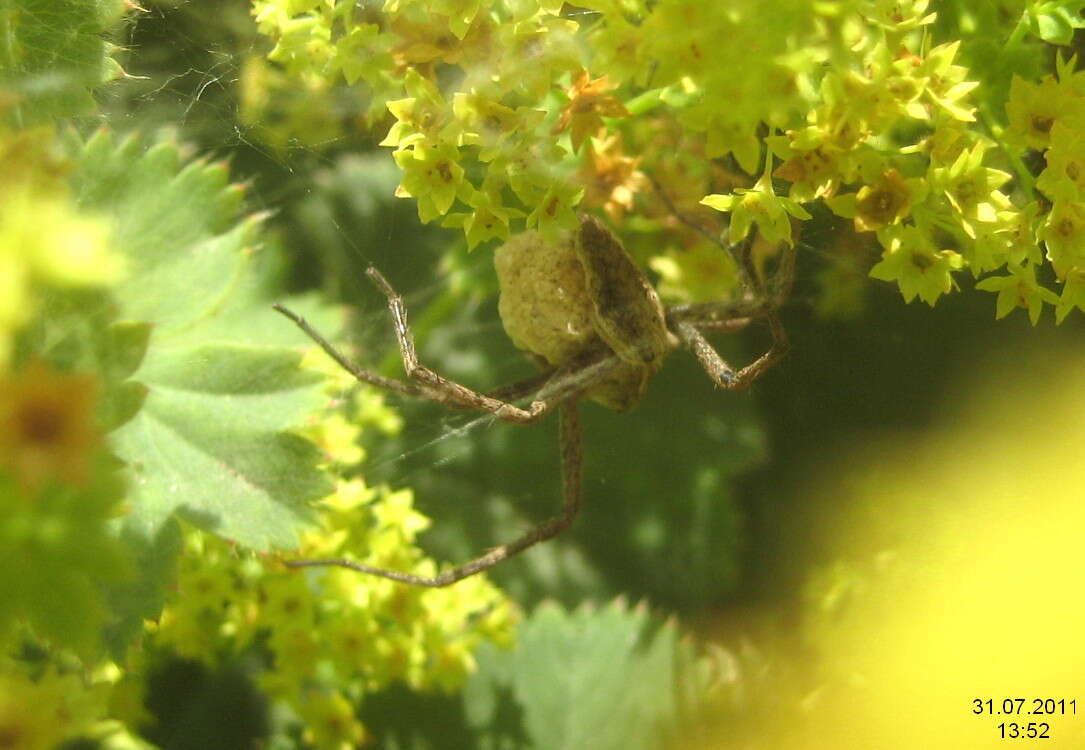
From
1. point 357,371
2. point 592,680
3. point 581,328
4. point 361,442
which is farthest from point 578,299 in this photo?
point 592,680

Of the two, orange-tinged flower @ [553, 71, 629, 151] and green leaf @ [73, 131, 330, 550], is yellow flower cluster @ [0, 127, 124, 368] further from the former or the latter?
orange-tinged flower @ [553, 71, 629, 151]

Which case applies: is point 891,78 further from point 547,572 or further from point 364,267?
point 547,572

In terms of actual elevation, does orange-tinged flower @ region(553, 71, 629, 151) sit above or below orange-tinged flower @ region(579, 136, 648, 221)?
above

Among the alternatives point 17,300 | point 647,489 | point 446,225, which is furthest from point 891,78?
point 647,489

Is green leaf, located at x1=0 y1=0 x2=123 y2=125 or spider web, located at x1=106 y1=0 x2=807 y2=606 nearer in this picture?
green leaf, located at x1=0 y1=0 x2=123 y2=125

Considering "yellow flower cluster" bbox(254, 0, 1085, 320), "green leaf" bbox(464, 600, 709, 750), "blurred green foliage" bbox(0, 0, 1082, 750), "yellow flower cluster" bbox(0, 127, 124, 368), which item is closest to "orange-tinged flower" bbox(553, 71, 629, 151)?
"yellow flower cluster" bbox(254, 0, 1085, 320)

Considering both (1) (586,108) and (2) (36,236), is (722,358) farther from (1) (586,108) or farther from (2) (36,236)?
(2) (36,236)

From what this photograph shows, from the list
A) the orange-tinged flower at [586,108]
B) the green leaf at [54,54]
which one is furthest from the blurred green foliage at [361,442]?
the orange-tinged flower at [586,108]

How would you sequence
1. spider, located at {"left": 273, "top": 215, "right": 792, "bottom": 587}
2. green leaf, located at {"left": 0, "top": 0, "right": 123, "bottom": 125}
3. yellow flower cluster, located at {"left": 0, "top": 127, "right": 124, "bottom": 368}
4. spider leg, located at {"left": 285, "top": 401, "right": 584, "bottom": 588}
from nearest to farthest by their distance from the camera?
yellow flower cluster, located at {"left": 0, "top": 127, "right": 124, "bottom": 368}
green leaf, located at {"left": 0, "top": 0, "right": 123, "bottom": 125}
spider, located at {"left": 273, "top": 215, "right": 792, "bottom": 587}
spider leg, located at {"left": 285, "top": 401, "right": 584, "bottom": 588}
